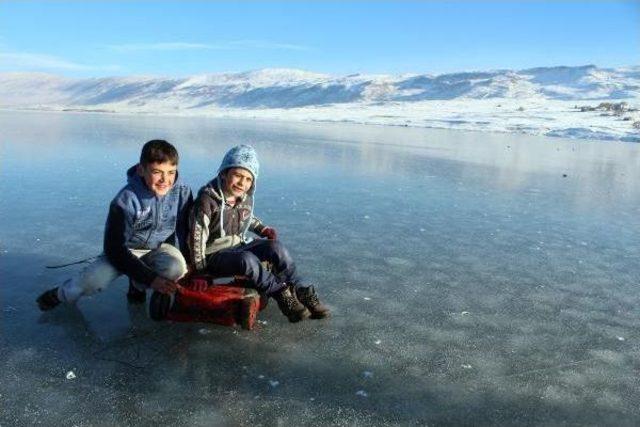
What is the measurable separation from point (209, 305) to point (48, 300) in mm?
1233

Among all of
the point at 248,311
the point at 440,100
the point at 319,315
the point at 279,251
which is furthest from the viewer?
the point at 440,100

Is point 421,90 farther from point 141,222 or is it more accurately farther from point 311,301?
point 141,222

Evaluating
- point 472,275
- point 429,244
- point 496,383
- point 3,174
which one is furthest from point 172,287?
point 3,174

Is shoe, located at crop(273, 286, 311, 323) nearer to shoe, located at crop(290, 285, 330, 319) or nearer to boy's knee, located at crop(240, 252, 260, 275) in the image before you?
shoe, located at crop(290, 285, 330, 319)

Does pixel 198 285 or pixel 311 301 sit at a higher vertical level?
pixel 198 285

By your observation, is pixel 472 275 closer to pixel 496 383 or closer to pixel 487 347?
pixel 487 347

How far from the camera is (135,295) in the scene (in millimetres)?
4035

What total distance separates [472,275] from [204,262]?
8.81 ft

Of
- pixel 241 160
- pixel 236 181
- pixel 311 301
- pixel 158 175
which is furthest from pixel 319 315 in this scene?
pixel 158 175

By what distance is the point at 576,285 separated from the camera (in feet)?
16.1

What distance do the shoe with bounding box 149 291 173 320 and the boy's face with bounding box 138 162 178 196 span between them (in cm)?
76

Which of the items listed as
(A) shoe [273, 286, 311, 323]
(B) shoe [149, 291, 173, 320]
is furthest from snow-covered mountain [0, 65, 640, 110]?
(B) shoe [149, 291, 173, 320]

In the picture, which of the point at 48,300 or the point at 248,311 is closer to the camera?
the point at 248,311

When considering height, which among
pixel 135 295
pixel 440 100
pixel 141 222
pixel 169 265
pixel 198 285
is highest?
pixel 440 100
